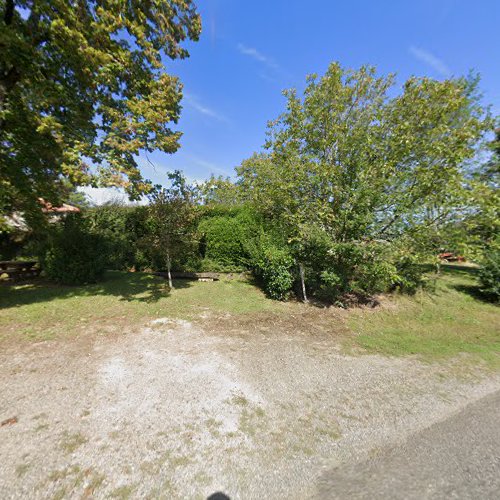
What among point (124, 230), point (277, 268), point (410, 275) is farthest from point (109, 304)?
point (410, 275)

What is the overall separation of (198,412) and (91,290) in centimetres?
695

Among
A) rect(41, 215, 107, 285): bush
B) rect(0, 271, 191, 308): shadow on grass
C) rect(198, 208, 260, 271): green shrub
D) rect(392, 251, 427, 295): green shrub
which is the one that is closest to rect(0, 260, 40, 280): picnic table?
rect(0, 271, 191, 308): shadow on grass

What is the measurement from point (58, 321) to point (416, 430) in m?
6.72

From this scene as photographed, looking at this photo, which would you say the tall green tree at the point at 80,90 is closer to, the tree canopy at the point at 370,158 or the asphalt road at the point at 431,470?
the tree canopy at the point at 370,158

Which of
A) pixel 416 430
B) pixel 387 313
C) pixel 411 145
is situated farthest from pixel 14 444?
pixel 411 145

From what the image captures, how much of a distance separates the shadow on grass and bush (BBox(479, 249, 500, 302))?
10958 mm

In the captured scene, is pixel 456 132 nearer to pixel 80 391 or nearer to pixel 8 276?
pixel 80 391

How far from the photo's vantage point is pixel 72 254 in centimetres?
863

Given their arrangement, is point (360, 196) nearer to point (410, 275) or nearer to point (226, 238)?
point (410, 275)

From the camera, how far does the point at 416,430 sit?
2.73m

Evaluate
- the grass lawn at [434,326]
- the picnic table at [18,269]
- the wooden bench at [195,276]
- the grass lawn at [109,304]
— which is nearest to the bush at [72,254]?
the grass lawn at [109,304]

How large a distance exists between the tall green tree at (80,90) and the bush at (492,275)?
1135 cm

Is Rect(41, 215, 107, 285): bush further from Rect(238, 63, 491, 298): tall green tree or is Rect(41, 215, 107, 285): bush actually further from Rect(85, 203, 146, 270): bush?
Rect(238, 63, 491, 298): tall green tree

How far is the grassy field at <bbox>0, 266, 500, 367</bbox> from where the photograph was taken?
499 cm
